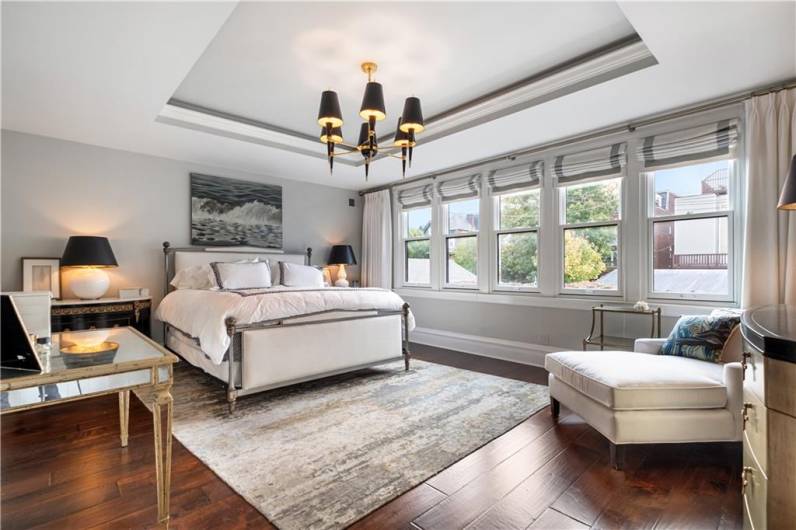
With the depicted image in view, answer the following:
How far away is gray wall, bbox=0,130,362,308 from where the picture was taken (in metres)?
3.65

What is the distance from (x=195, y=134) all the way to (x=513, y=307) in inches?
158

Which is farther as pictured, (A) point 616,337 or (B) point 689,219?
(A) point 616,337

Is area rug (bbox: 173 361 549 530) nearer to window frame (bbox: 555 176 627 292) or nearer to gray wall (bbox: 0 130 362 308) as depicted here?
window frame (bbox: 555 176 627 292)

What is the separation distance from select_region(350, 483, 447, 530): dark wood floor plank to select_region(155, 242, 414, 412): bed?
1.63 metres

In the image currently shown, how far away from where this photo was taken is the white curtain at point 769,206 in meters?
2.64

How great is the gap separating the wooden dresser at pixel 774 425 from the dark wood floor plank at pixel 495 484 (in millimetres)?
1030

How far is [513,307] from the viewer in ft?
14.8

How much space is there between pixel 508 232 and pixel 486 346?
1473mm

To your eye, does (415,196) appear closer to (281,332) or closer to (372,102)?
(372,102)

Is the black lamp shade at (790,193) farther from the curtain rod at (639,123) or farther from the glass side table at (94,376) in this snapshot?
the glass side table at (94,376)

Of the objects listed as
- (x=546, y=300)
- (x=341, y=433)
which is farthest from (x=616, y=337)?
(x=341, y=433)

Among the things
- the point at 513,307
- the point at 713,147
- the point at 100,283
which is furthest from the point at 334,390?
the point at 713,147

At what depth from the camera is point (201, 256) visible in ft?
15.3

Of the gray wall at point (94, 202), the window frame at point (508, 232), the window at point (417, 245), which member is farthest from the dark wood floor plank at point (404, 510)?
the gray wall at point (94, 202)
